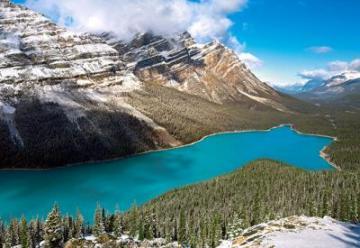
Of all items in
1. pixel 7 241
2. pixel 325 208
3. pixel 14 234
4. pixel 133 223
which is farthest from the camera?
pixel 325 208

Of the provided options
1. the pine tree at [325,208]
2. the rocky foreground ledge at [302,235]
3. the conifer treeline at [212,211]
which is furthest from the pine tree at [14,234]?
the pine tree at [325,208]

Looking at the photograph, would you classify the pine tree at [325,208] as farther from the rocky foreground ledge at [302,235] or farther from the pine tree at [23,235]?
the pine tree at [23,235]

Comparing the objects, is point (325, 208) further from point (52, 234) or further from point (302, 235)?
point (52, 234)

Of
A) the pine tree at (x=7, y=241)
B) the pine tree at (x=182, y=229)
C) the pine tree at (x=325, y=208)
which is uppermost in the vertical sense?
the pine tree at (x=325, y=208)

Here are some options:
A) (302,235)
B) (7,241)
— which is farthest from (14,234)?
(302,235)

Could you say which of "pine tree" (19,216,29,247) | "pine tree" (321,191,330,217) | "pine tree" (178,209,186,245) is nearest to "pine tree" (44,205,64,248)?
"pine tree" (19,216,29,247)

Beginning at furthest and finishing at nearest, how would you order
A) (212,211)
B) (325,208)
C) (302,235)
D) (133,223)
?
(212,211) < (325,208) < (133,223) < (302,235)

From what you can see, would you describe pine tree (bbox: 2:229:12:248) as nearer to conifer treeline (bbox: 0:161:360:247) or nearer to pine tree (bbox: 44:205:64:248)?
conifer treeline (bbox: 0:161:360:247)

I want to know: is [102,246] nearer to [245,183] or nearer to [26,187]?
[245,183]

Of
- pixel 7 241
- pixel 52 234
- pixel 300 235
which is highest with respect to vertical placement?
pixel 52 234
